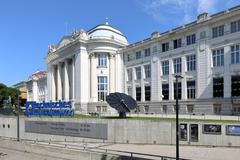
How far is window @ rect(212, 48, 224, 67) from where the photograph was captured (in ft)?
180

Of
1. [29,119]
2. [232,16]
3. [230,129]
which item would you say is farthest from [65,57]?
[230,129]

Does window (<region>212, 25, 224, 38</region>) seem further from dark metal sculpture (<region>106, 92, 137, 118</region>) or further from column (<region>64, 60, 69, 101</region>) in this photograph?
column (<region>64, 60, 69, 101</region>)

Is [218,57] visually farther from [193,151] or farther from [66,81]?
[66,81]

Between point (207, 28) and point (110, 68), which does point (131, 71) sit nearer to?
point (110, 68)

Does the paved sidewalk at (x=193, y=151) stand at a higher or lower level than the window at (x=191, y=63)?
lower

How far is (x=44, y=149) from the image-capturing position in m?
34.8

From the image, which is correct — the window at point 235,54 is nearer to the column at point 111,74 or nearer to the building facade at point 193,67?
the building facade at point 193,67

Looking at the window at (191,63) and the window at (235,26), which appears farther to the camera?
the window at (191,63)

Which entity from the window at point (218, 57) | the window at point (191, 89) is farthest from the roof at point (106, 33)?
the window at point (218, 57)

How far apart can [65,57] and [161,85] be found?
113 ft

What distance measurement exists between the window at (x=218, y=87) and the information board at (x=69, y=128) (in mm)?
25291

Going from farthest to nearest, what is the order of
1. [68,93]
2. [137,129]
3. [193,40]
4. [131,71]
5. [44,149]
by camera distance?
[68,93] → [131,71] → [193,40] → [137,129] → [44,149]

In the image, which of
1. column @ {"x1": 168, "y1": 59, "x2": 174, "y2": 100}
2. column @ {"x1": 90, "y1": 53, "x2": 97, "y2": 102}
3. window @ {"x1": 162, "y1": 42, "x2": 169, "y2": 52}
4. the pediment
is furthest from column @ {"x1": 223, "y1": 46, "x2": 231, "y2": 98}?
the pediment

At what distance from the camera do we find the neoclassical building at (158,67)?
53312mm
